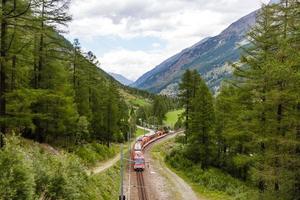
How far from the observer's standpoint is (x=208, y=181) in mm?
46219

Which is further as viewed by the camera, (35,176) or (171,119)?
(171,119)

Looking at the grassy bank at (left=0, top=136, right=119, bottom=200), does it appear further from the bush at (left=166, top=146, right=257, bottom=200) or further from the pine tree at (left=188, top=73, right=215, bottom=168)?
the pine tree at (left=188, top=73, right=215, bottom=168)

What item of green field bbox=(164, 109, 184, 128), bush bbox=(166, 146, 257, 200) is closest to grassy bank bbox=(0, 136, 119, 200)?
bush bbox=(166, 146, 257, 200)

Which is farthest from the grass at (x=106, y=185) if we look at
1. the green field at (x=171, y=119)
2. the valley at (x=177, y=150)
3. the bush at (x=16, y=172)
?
the green field at (x=171, y=119)

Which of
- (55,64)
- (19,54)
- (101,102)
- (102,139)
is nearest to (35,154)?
(19,54)

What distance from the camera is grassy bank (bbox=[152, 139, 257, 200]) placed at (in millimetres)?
41009

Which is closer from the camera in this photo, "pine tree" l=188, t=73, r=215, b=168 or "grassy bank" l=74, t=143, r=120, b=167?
"grassy bank" l=74, t=143, r=120, b=167

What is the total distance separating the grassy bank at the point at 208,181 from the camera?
135 ft

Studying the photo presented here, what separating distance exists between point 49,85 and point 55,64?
2.31m

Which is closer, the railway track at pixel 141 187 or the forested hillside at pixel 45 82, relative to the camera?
the forested hillside at pixel 45 82

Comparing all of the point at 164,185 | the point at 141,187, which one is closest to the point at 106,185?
the point at 141,187

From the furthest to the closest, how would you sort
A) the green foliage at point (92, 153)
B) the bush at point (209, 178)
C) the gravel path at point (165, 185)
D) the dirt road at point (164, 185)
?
the green foliage at point (92, 153)
the bush at point (209, 178)
the gravel path at point (165, 185)
the dirt road at point (164, 185)

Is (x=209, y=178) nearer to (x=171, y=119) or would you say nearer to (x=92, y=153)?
(x=92, y=153)

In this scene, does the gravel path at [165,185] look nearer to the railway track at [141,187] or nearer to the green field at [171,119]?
the railway track at [141,187]
